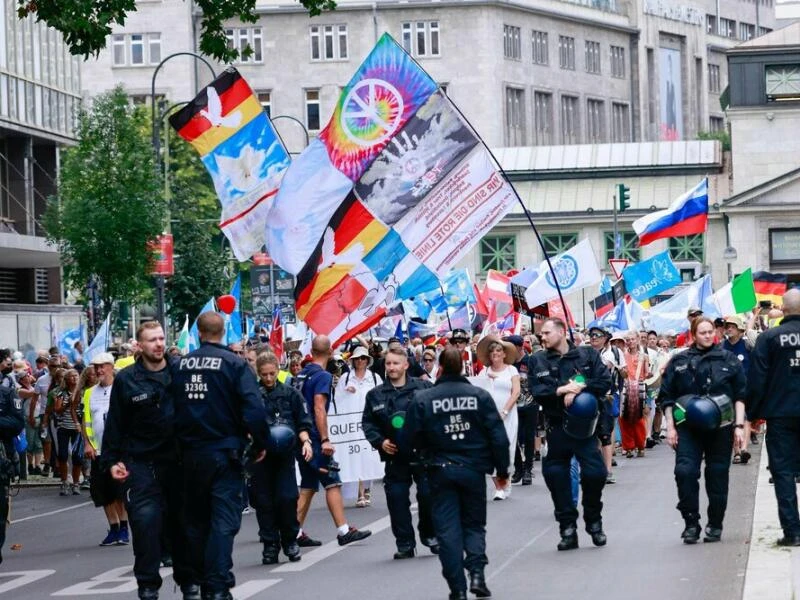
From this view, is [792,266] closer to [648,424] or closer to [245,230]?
→ [648,424]

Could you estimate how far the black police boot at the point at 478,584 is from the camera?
42.7ft

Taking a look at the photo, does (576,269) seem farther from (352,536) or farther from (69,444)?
(352,536)

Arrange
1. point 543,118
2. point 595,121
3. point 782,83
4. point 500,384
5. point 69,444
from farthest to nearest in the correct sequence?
point 595,121
point 543,118
point 782,83
point 69,444
point 500,384

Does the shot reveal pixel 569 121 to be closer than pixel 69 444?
No

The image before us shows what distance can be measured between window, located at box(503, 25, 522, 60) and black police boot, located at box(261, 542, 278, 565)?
3817 inches

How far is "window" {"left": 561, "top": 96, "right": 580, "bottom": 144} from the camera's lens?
116 metres

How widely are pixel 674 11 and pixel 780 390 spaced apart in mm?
112977

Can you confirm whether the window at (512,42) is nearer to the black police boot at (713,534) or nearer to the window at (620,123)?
the window at (620,123)

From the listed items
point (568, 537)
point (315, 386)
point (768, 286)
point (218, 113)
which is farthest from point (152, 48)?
point (568, 537)

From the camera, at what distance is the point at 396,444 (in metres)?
15.5

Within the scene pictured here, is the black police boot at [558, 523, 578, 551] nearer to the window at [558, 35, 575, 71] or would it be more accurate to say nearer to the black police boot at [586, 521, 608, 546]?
the black police boot at [586, 521, 608, 546]

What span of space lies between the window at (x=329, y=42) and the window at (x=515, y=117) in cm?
927

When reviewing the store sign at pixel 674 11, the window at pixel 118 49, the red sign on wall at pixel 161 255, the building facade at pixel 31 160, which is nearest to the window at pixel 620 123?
the store sign at pixel 674 11

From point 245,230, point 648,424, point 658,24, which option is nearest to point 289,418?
point 245,230
